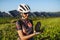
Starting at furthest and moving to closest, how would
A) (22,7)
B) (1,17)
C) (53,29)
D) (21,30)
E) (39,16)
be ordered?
(53,29)
(39,16)
(1,17)
(22,7)
(21,30)

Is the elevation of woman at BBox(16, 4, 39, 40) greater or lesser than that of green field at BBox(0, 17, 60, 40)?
greater

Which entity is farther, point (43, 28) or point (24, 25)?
point (43, 28)

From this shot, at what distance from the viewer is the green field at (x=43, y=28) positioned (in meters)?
2.44

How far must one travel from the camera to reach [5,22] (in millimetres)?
2430

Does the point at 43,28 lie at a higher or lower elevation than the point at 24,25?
lower

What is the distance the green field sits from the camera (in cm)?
244

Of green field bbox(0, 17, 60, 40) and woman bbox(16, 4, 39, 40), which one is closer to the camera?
woman bbox(16, 4, 39, 40)

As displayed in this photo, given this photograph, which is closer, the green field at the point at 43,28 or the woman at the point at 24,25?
the woman at the point at 24,25

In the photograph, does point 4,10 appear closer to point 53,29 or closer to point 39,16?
point 39,16

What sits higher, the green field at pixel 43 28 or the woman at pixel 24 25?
the woman at pixel 24 25

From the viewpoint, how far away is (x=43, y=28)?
235 centimetres

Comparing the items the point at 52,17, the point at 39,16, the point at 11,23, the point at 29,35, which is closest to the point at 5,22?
the point at 11,23

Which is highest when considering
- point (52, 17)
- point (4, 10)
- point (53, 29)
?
point (4, 10)

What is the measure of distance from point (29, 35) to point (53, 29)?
1.27 metres
